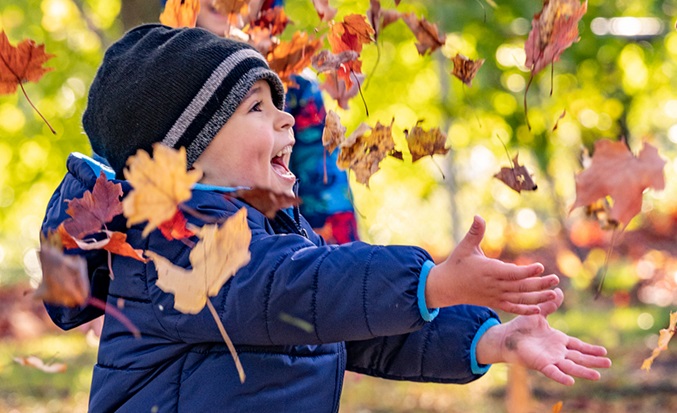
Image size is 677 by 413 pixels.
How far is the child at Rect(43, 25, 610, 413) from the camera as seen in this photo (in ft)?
4.25

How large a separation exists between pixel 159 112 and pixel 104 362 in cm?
49

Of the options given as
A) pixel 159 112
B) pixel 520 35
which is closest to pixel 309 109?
pixel 159 112

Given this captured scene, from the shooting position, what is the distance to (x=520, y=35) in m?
4.93

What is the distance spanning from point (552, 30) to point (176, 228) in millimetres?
741

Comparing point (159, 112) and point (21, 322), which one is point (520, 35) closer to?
point (159, 112)

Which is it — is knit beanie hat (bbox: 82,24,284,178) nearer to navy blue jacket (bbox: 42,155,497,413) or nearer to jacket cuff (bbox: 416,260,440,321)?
navy blue jacket (bbox: 42,155,497,413)

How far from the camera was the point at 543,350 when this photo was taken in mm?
1534

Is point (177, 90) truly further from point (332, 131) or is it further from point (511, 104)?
point (511, 104)

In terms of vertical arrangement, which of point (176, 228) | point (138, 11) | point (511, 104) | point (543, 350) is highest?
point (176, 228)

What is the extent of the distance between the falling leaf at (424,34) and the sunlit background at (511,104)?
83.4 inches

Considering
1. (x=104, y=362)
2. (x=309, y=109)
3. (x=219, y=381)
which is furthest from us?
(x=309, y=109)

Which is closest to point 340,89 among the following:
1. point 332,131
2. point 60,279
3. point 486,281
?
point 332,131

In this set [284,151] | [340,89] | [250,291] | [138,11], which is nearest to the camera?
[250,291]

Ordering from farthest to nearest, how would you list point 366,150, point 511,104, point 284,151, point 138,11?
point 511,104 → point 138,11 → point 284,151 → point 366,150
